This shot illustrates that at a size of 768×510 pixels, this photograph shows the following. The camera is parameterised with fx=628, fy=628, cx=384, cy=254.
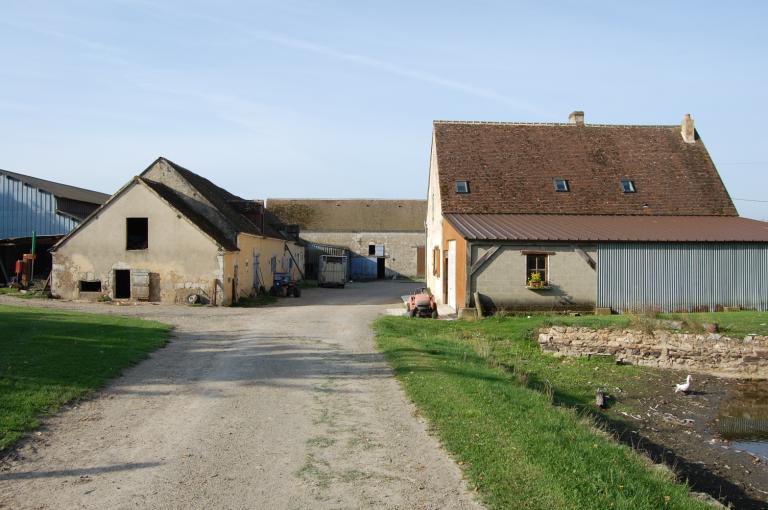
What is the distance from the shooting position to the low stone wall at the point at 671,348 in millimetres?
16359

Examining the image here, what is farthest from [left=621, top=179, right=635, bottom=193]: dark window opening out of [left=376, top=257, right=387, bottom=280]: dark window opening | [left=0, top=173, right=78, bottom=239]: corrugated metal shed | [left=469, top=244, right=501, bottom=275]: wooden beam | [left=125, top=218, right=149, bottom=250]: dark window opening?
[left=376, top=257, right=387, bottom=280]: dark window opening

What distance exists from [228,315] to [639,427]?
47.6 ft

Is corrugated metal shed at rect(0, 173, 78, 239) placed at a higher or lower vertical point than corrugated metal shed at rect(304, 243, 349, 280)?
higher

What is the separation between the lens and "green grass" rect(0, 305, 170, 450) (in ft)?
26.4

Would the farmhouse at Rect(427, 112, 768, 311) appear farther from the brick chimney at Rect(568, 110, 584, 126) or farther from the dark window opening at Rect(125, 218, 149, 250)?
the dark window opening at Rect(125, 218, 149, 250)

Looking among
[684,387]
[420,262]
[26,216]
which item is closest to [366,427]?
[684,387]

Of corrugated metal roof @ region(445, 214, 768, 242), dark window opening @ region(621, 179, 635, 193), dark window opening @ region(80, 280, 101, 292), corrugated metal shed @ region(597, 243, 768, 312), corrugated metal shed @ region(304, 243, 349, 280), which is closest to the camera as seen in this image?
corrugated metal roof @ region(445, 214, 768, 242)

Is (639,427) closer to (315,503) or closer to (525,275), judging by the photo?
(315,503)

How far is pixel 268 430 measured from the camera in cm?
755

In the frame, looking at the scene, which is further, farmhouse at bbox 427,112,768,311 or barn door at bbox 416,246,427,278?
barn door at bbox 416,246,427,278

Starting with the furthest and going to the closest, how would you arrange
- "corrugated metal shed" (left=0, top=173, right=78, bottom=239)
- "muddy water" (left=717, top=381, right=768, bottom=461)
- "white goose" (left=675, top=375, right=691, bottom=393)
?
"corrugated metal shed" (left=0, top=173, right=78, bottom=239), "white goose" (left=675, top=375, right=691, bottom=393), "muddy water" (left=717, top=381, right=768, bottom=461)

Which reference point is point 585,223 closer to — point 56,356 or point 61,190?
point 56,356

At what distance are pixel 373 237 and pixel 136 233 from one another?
1049 inches

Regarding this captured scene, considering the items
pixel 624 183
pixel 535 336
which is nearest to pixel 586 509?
pixel 535 336
